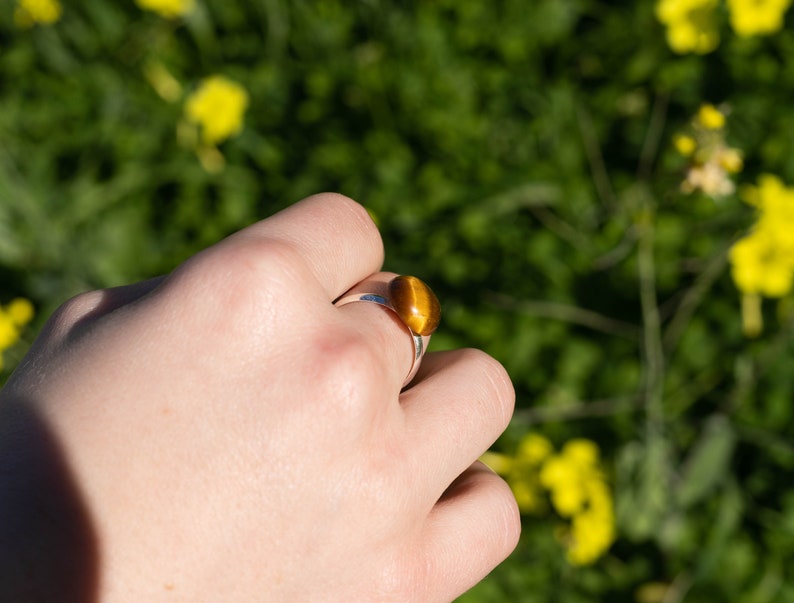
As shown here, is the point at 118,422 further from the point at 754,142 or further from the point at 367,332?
the point at 754,142

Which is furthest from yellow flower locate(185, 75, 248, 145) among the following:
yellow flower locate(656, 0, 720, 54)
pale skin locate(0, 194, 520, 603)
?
pale skin locate(0, 194, 520, 603)

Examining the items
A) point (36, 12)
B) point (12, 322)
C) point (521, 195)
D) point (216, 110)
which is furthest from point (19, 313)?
point (521, 195)

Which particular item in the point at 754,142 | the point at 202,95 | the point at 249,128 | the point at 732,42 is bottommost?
the point at 754,142

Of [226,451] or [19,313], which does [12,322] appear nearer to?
[19,313]

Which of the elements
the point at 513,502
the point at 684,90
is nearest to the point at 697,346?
the point at 684,90

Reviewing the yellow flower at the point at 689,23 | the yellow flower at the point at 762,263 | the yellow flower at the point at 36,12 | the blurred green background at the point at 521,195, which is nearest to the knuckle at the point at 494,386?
the blurred green background at the point at 521,195

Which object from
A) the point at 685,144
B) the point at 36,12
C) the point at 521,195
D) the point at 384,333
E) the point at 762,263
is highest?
the point at 36,12

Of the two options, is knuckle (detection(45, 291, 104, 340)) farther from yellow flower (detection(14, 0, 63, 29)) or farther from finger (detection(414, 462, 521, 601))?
yellow flower (detection(14, 0, 63, 29))
